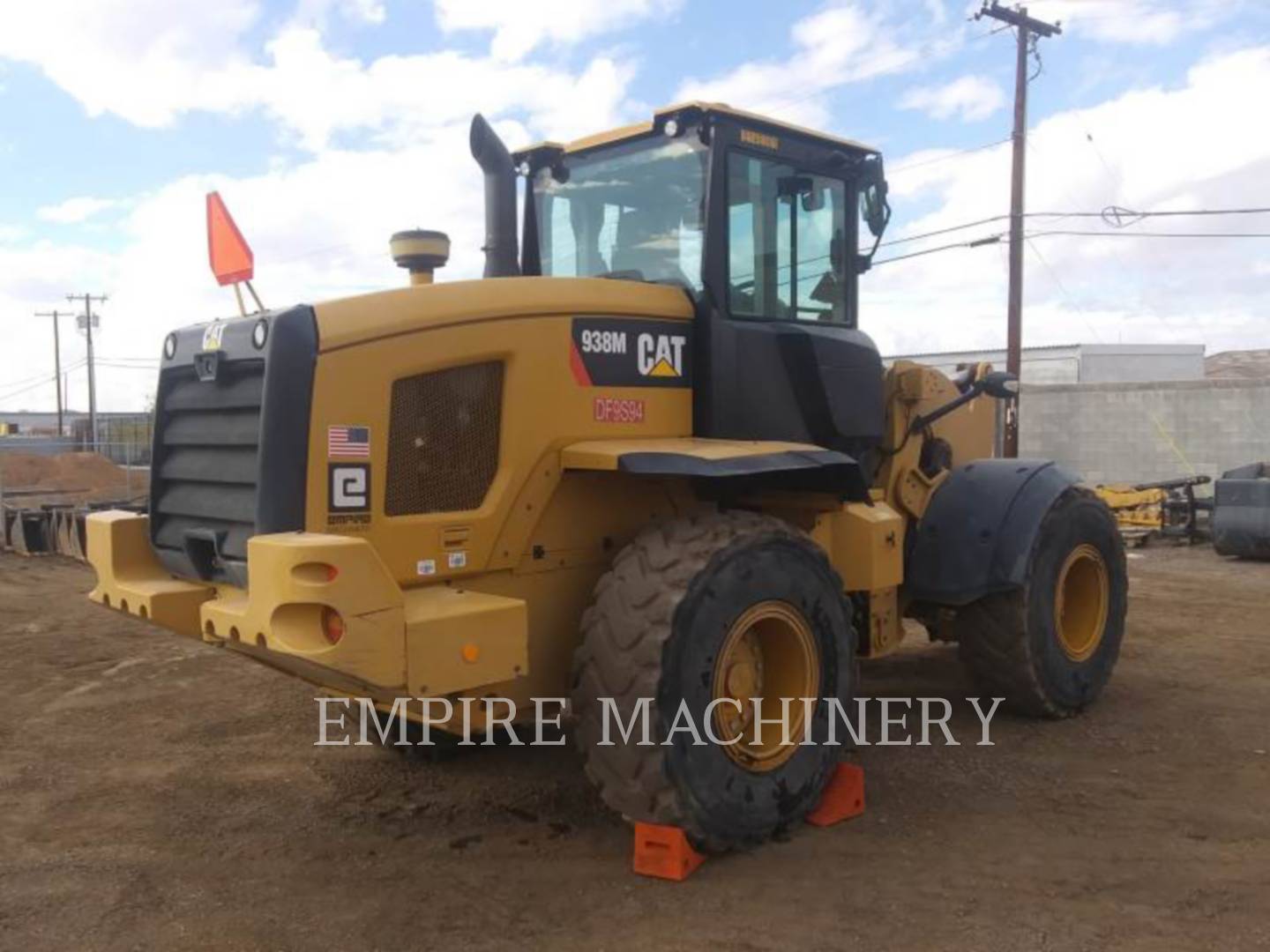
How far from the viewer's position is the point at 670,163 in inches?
205

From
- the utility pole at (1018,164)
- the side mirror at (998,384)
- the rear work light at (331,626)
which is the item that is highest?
the utility pole at (1018,164)

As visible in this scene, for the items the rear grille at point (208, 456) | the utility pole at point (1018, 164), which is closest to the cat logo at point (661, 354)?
the rear grille at point (208, 456)

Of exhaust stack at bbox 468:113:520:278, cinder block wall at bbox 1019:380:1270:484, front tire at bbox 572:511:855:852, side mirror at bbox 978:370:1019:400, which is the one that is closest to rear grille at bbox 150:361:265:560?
front tire at bbox 572:511:855:852

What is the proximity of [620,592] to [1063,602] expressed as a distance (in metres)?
3.64

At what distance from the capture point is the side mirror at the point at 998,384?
658 cm

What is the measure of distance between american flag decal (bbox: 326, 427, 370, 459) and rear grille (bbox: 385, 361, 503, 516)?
106mm

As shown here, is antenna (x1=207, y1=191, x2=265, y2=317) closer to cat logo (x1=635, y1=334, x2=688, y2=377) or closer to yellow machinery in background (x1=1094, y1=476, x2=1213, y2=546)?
cat logo (x1=635, y1=334, x2=688, y2=377)

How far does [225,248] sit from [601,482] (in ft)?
5.93

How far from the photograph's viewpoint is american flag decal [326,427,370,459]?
3.93 metres

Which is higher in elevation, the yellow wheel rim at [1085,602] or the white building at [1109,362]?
the white building at [1109,362]

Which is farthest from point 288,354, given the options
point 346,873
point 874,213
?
point 874,213

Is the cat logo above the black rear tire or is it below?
above

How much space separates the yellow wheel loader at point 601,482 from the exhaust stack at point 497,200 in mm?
12

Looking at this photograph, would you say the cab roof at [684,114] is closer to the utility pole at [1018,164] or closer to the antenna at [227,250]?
the antenna at [227,250]
